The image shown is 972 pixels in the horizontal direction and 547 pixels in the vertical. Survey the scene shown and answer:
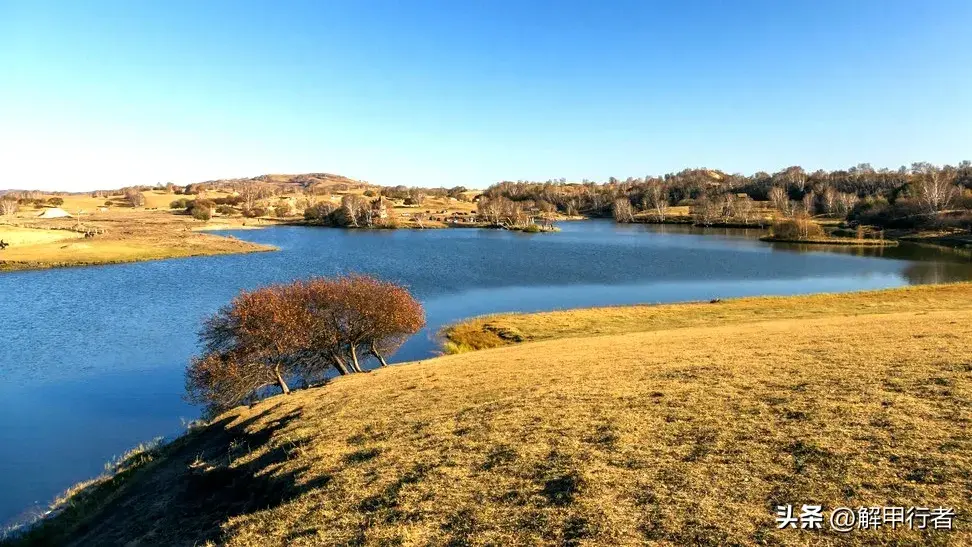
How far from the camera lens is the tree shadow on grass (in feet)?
46.4

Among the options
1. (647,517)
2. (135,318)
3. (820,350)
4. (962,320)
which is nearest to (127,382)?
(135,318)

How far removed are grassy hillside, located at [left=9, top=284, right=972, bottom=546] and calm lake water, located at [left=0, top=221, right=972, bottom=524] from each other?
864 centimetres

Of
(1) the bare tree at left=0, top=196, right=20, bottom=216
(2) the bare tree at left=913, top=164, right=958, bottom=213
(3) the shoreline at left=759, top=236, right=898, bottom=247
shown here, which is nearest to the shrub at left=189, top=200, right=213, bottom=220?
(1) the bare tree at left=0, top=196, right=20, bottom=216

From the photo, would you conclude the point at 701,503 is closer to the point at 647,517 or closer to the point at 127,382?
the point at 647,517

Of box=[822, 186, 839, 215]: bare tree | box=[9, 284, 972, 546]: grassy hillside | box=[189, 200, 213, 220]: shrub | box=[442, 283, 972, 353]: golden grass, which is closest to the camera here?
box=[9, 284, 972, 546]: grassy hillside

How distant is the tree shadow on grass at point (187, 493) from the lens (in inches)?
556

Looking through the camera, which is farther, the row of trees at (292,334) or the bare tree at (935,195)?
the bare tree at (935,195)

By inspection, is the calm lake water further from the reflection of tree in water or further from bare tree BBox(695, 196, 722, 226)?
bare tree BBox(695, 196, 722, 226)

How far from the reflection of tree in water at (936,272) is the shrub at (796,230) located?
45270 mm

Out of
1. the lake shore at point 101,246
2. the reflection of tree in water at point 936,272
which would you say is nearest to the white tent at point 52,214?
the lake shore at point 101,246

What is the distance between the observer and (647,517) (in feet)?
32.1

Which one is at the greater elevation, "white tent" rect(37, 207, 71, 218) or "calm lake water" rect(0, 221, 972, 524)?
"white tent" rect(37, 207, 71, 218)

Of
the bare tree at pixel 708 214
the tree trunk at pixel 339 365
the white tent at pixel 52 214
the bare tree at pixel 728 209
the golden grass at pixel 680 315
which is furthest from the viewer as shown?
the bare tree at pixel 728 209

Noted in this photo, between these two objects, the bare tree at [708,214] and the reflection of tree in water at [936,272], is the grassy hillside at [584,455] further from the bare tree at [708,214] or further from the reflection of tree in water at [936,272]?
the bare tree at [708,214]
